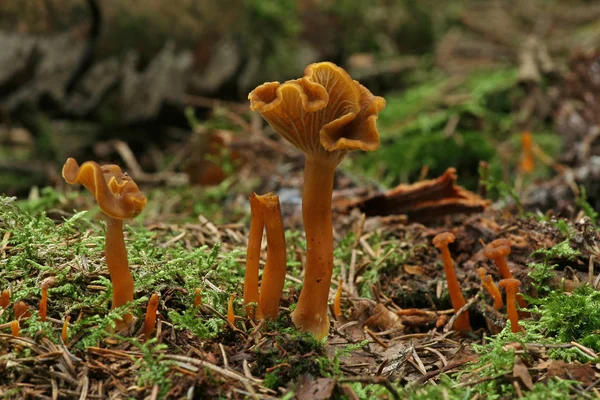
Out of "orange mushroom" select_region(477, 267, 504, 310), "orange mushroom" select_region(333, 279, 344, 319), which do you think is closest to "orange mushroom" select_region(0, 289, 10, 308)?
"orange mushroom" select_region(333, 279, 344, 319)

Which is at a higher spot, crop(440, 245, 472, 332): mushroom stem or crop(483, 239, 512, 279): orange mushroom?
crop(483, 239, 512, 279): orange mushroom

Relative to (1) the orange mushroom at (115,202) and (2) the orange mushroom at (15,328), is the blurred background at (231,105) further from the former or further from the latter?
(2) the orange mushroom at (15,328)

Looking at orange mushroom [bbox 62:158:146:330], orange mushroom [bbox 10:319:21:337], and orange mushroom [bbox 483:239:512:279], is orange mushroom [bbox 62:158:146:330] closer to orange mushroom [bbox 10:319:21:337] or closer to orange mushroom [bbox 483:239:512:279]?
orange mushroom [bbox 10:319:21:337]

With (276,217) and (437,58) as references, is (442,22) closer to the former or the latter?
(437,58)

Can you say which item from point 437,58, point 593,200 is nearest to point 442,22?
point 437,58

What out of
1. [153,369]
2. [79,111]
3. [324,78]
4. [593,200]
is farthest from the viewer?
[79,111]

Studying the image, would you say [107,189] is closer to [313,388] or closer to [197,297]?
[197,297]

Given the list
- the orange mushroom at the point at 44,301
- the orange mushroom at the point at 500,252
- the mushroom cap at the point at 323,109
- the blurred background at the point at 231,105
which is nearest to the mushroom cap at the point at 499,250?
the orange mushroom at the point at 500,252

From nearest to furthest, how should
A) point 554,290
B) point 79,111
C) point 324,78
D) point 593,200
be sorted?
point 324,78
point 554,290
point 593,200
point 79,111
